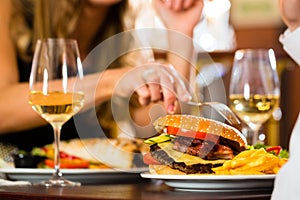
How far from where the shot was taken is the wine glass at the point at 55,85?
56.3 inches

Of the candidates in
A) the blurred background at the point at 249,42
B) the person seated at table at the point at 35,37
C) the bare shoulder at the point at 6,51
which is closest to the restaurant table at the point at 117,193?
the person seated at table at the point at 35,37

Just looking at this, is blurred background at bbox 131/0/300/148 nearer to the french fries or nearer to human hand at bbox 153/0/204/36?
human hand at bbox 153/0/204/36

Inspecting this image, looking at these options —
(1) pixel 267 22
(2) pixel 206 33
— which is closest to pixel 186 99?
(1) pixel 267 22

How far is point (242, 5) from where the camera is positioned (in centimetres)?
628

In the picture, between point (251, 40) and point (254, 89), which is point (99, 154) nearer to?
point (254, 89)

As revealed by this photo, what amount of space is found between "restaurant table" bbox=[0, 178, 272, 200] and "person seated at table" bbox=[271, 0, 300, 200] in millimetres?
261

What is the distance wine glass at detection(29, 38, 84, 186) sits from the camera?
1.43 meters

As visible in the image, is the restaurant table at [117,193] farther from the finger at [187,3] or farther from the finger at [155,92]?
the finger at [187,3]

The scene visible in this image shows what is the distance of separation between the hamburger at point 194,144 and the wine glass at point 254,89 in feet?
1.99

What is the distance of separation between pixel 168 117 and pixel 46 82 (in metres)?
0.33

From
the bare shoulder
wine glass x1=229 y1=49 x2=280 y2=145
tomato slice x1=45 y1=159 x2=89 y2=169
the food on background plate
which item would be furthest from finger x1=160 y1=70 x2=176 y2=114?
the bare shoulder

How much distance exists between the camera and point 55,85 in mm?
1436

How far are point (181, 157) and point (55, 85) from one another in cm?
35

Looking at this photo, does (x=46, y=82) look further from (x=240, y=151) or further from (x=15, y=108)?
(x=15, y=108)
